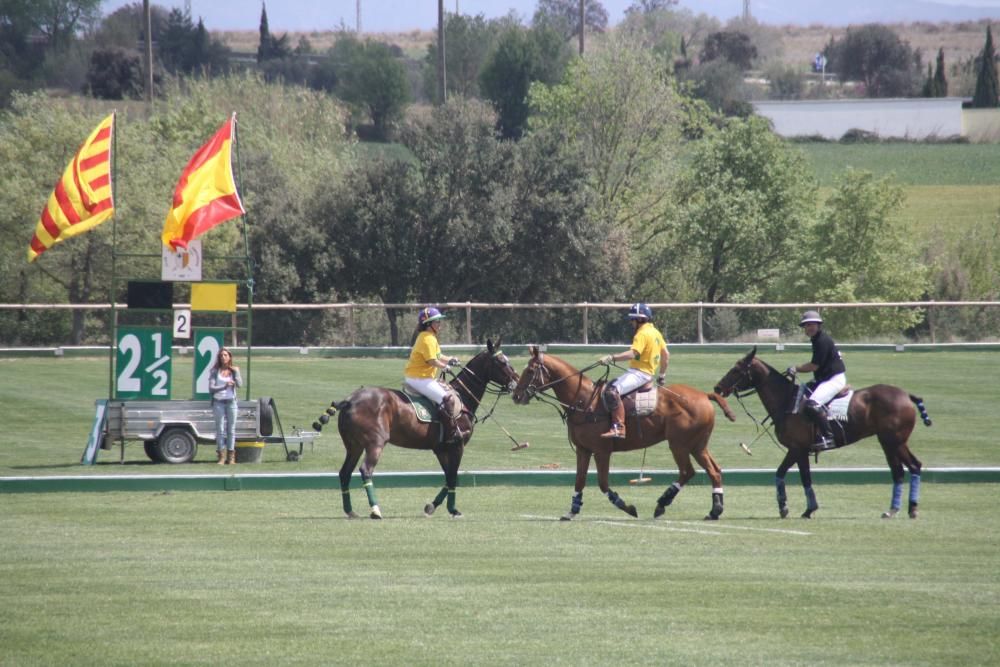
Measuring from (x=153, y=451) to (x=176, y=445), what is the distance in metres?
0.39

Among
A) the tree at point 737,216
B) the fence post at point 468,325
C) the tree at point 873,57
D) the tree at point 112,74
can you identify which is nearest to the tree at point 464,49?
the tree at point 112,74

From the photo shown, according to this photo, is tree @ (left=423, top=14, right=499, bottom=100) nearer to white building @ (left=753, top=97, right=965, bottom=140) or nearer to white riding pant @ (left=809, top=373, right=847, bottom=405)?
white building @ (left=753, top=97, right=965, bottom=140)

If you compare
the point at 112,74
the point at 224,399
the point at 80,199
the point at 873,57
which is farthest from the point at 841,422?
the point at 873,57

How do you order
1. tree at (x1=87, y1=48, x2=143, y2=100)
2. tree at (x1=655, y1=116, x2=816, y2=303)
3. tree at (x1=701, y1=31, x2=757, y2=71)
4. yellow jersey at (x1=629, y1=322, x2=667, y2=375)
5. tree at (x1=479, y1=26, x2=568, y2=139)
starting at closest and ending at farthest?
1. yellow jersey at (x1=629, y1=322, x2=667, y2=375)
2. tree at (x1=655, y1=116, x2=816, y2=303)
3. tree at (x1=479, y1=26, x2=568, y2=139)
4. tree at (x1=87, y1=48, x2=143, y2=100)
5. tree at (x1=701, y1=31, x2=757, y2=71)

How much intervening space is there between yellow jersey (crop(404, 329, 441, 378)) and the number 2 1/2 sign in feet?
24.4

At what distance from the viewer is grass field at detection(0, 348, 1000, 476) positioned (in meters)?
23.4

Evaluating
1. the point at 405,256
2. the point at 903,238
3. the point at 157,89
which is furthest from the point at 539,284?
the point at 157,89

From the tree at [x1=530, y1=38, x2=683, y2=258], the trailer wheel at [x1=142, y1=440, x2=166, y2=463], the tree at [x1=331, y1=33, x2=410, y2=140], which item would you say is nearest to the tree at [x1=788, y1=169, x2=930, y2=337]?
the tree at [x1=530, y1=38, x2=683, y2=258]

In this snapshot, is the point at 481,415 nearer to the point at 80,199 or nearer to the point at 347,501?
the point at 80,199

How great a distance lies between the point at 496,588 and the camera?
1188 centimetres

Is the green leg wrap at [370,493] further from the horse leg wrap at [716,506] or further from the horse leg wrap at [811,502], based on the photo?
the horse leg wrap at [811,502]

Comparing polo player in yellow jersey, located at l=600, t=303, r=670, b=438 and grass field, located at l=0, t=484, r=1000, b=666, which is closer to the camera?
grass field, located at l=0, t=484, r=1000, b=666

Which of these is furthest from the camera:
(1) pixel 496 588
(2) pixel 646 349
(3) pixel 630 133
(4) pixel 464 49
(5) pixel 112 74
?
(4) pixel 464 49

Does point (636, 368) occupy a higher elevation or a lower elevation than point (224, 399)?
higher
